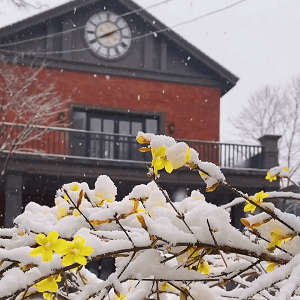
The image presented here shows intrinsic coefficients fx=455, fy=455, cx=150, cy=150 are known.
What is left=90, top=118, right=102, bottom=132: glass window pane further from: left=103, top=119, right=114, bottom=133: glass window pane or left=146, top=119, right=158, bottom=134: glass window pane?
left=146, top=119, right=158, bottom=134: glass window pane

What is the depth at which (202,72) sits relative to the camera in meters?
13.0

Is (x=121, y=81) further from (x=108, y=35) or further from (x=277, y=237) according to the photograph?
(x=277, y=237)

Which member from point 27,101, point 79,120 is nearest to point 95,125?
point 79,120

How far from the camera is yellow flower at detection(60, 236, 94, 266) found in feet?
3.21

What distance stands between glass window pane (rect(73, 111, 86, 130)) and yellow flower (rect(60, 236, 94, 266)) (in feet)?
35.6

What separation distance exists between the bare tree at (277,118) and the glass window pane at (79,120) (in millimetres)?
15641

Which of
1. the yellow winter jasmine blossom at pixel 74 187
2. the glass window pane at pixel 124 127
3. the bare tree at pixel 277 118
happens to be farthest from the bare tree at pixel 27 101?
the bare tree at pixel 277 118

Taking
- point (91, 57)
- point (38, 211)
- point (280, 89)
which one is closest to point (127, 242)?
point (38, 211)

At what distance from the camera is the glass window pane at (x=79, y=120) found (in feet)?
38.4

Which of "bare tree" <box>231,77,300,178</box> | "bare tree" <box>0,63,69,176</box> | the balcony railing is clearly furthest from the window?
"bare tree" <box>231,77,300,178</box>

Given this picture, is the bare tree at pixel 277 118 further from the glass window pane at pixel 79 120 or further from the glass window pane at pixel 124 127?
the glass window pane at pixel 79 120

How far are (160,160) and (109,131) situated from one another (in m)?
11.0

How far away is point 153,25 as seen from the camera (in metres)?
12.6

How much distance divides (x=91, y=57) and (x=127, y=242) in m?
11.5
